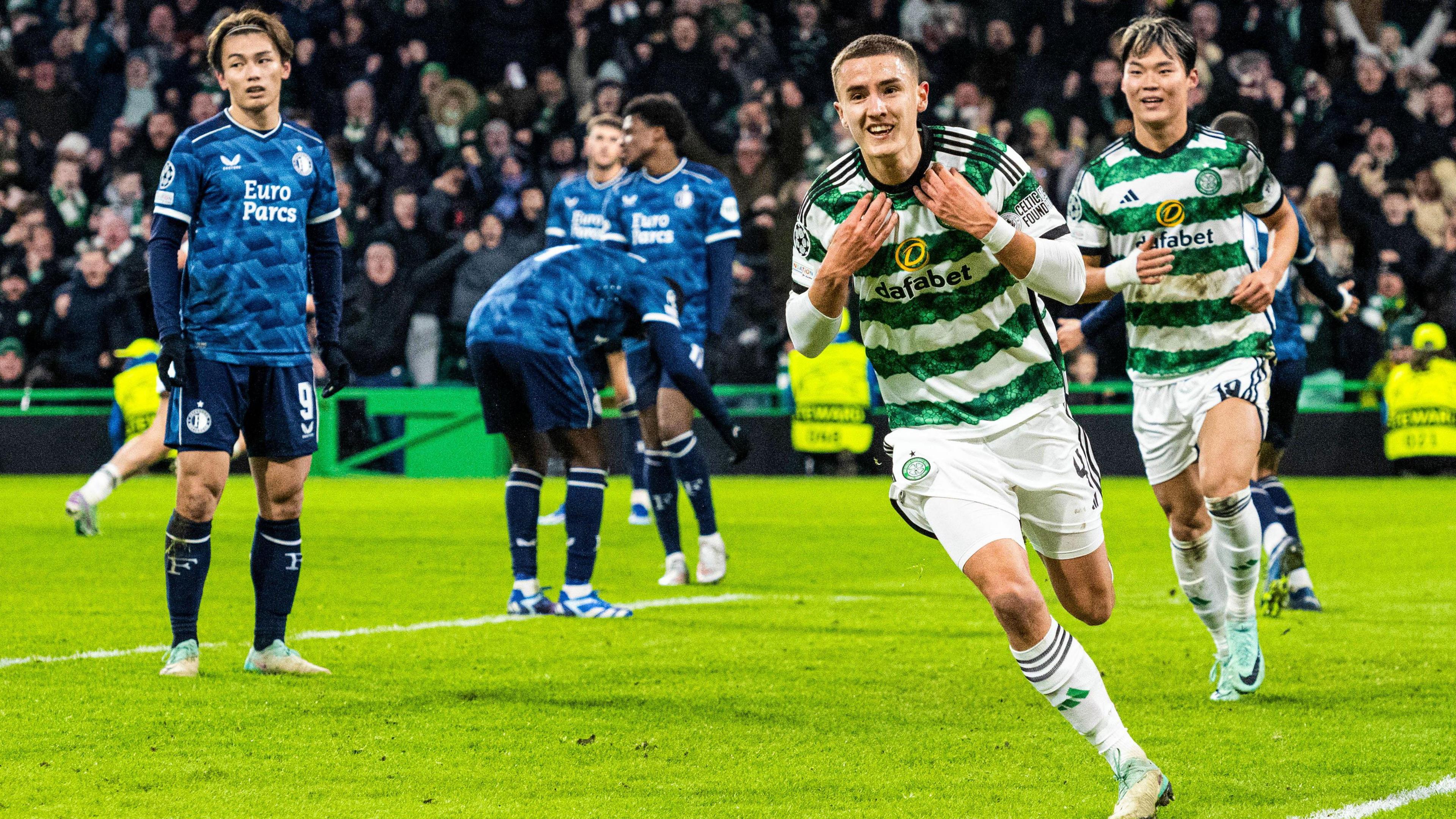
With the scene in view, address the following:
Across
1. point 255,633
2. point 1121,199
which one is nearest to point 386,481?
point 255,633

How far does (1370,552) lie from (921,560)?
287cm

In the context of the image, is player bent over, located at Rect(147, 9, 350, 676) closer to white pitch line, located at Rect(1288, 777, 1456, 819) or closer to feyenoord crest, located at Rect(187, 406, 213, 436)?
feyenoord crest, located at Rect(187, 406, 213, 436)

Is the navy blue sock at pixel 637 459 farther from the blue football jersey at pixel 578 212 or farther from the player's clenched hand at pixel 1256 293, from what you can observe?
the player's clenched hand at pixel 1256 293

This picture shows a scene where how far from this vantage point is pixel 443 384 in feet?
57.7

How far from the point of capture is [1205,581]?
19.6 ft

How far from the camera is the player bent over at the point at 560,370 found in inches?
301

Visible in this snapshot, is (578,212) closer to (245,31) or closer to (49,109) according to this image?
(245,31)

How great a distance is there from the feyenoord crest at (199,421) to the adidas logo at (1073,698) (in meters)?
3.21

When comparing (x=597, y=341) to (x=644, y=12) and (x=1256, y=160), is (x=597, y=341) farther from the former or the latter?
(x=644, y=12)

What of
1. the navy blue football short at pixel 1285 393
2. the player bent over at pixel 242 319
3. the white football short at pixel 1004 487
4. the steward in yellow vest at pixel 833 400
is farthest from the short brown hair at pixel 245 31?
the steward in yellow vest at pixel 833 400

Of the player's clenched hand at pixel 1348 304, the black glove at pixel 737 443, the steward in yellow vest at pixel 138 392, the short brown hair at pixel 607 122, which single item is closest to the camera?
the player's clenched hand at pixel 1348 304

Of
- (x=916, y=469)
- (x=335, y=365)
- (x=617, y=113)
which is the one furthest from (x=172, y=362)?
(x=617, y=113)

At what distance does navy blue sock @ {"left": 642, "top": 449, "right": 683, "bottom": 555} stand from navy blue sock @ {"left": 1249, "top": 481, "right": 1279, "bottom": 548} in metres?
3.07

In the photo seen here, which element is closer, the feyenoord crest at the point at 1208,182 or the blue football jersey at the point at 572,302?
the feyenoord crest at the point at 1208,182
